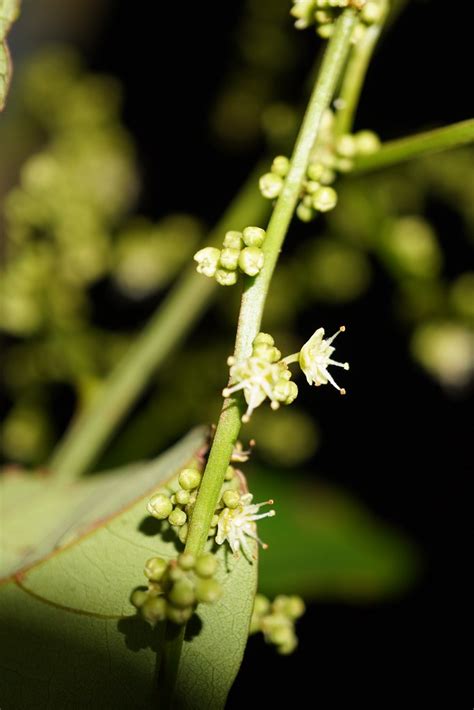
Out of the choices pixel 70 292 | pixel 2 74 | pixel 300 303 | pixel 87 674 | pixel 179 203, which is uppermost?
pixel 179 203

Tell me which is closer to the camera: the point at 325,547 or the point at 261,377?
the point at 261,377

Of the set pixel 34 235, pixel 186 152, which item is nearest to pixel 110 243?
pixel 34 235

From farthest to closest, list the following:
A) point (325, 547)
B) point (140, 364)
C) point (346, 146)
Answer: point (325, 547) → point (140, 364) → point (346, 146)

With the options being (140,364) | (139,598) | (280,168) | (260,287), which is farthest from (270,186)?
(140,364)

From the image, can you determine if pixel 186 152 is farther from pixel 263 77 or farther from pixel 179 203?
pixel 263 77

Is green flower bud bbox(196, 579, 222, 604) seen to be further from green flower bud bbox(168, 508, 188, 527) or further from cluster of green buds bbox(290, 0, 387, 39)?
cluster of green buds bbox(290, 0, 387, 39)

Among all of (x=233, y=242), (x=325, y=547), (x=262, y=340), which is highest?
(x=325, y=547)

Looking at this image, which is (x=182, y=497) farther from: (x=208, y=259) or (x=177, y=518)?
(x=208, y=259)
